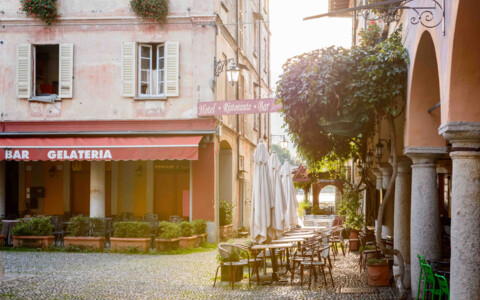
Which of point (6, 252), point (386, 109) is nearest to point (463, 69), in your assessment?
point (386, 109)

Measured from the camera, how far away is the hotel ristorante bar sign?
16109 millimetres

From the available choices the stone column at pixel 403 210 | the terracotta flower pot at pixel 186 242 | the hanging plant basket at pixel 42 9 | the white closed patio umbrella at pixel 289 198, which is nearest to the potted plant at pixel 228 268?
the stone column at pixel 403 210

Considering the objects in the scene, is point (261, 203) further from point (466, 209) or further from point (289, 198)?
point (466, 209)

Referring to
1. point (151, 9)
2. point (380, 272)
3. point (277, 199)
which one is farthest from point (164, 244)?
point (151, 9)

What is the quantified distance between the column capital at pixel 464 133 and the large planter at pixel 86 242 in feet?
39.5

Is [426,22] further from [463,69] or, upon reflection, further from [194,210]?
[194,210]

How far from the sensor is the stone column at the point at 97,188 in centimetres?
1888

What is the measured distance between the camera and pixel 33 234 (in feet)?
54.2

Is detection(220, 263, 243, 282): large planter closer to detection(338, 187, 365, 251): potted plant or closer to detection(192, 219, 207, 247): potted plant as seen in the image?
detection(192, 219, 207, 247): potted plant

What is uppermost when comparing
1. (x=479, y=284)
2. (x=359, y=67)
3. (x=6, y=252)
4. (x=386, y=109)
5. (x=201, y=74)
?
(x=201, y=74)

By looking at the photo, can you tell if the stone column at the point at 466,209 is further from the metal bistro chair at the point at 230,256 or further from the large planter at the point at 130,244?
the large planter at the point at 130,244

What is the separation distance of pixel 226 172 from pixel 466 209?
636 inches

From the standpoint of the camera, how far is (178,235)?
53.8 ft

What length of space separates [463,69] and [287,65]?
16.5 feet
